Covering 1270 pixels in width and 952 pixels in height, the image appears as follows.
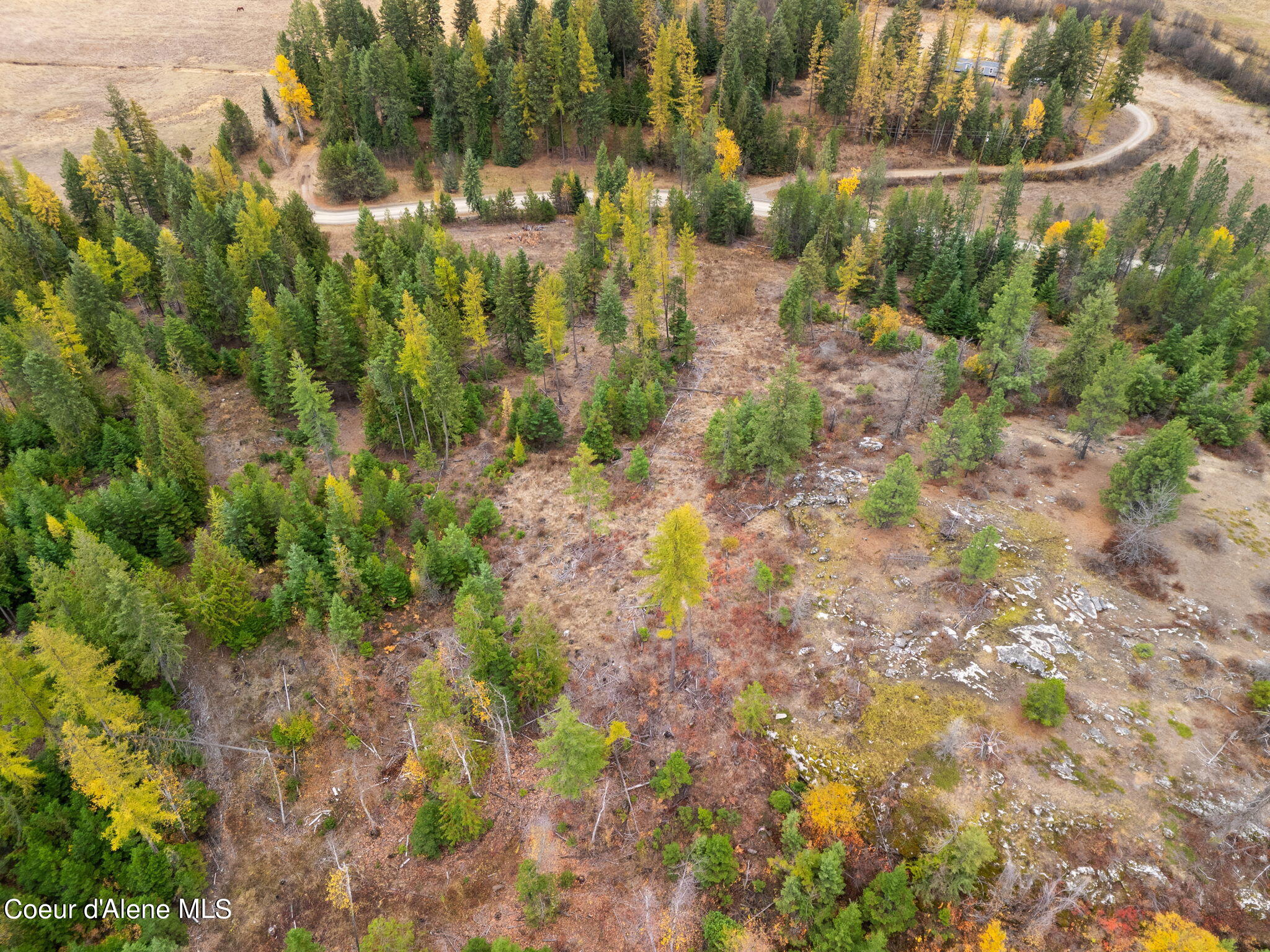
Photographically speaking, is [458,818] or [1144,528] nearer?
[458,818]

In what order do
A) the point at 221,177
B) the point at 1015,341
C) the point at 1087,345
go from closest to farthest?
the point at 1087,345, the point at 1015,341, the point at 221,177

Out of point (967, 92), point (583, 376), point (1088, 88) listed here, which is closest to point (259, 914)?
point (583, 376)

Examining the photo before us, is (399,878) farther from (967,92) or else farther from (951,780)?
(967,92)

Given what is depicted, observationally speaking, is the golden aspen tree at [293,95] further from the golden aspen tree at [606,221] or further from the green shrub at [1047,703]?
the green shrub at [1047,703]

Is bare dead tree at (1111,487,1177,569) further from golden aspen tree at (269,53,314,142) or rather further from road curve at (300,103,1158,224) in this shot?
golden aspen tree at (269,53,314,142)

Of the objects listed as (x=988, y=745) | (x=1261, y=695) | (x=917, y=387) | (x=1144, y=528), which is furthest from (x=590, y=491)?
(x=1261, y=695)

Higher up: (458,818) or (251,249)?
(251,249)

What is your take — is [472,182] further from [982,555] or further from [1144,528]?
[1144,528]
